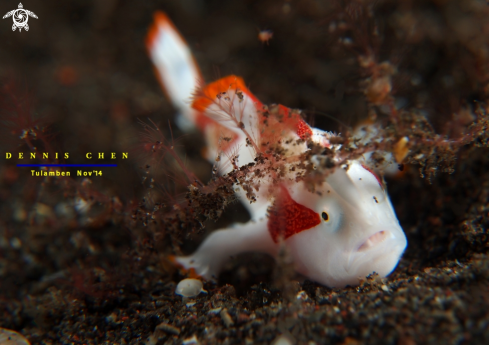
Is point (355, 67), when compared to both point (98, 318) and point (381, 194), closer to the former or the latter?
point (381, 194)

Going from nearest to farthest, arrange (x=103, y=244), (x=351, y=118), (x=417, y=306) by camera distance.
A: (x=417, y=306), (x=351, y=118), (x=103, y=244)

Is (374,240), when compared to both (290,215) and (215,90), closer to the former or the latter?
(290,215)

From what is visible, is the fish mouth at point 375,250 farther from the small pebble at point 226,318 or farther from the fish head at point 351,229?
the small pebble at point 226,318

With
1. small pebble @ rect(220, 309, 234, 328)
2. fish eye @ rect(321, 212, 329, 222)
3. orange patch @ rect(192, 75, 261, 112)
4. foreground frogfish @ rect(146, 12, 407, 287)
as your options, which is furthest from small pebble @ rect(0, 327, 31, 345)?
fish eye @ rect(321, 212, 329, 222)

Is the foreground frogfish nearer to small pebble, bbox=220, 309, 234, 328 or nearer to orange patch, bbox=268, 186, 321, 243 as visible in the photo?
orange patch, bbox=268, 186, 321, 243

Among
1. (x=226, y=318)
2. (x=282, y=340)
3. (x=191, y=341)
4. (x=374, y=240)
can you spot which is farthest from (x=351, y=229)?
(x=191, y=341)

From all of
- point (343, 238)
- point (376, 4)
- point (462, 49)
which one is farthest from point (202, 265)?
point (462, 49)

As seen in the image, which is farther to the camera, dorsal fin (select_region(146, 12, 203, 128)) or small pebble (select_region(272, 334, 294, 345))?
dorsal fin (select_region(146, 12, 203, 128))
